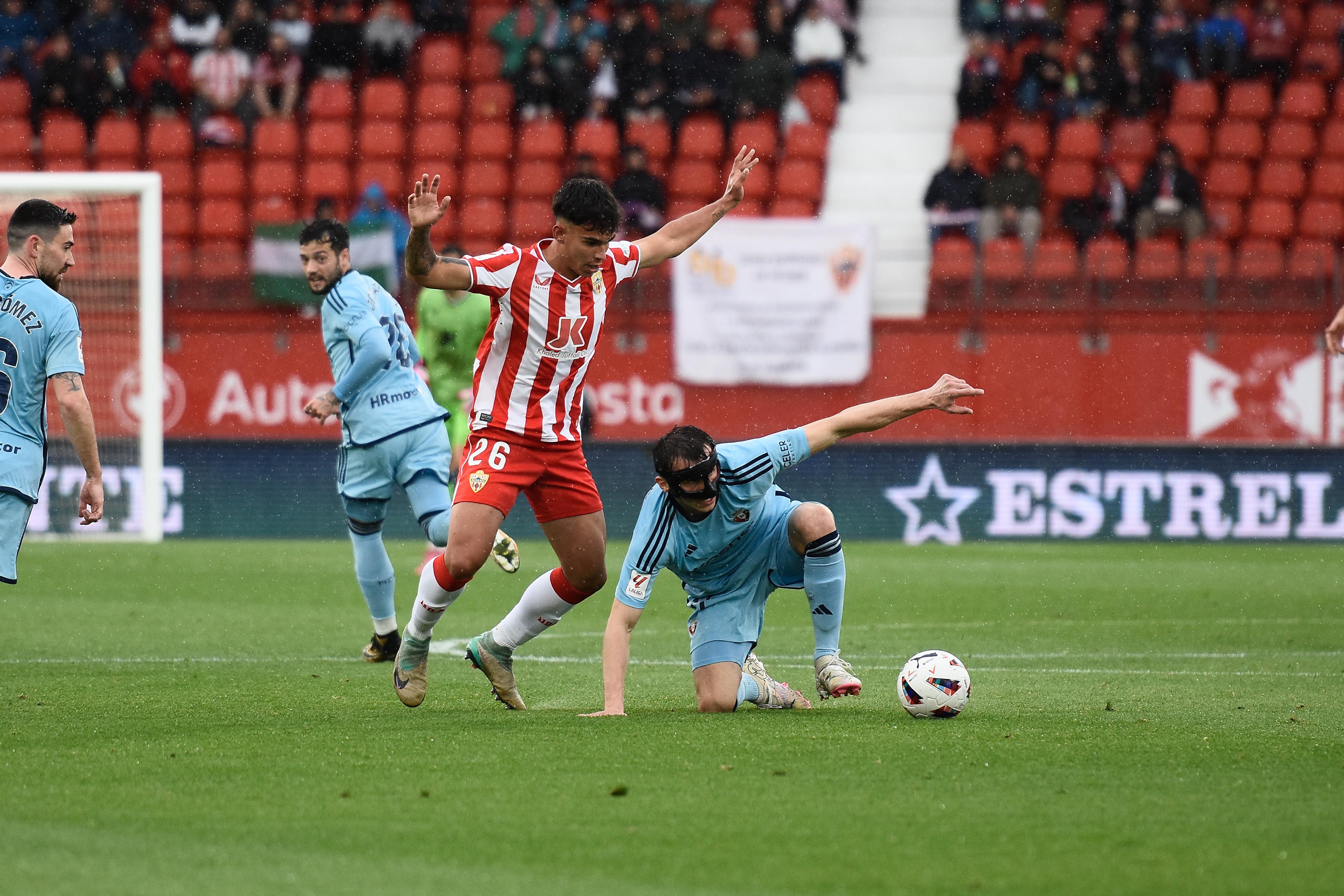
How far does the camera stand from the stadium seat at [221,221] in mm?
19578

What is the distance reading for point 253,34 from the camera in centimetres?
2116

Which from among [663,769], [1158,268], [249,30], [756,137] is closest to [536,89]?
[756,137]

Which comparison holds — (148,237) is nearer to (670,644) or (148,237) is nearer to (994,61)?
(670,644)

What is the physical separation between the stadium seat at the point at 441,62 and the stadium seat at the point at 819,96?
14.4 feet

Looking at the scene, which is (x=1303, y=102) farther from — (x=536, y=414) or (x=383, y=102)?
(x=536, y=414)

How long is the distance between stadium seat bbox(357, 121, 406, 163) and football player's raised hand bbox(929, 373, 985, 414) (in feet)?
50.0

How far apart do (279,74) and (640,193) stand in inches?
212

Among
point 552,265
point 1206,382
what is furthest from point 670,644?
point 1206,382

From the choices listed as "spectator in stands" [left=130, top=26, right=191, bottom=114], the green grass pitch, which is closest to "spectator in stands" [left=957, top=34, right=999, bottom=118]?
"spectator in stands" [left=130, top=26, right=191, bottom=114]

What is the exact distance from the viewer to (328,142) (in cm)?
2059

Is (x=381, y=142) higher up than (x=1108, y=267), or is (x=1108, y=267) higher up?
(x=381, y=142)

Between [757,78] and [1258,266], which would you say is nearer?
[1258,266]

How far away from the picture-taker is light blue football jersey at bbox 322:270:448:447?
28.7 feet

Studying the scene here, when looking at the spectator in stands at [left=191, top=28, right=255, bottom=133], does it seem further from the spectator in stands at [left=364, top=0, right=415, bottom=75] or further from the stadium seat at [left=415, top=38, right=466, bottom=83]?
the stadium seat at [left=415, top=38, right=466, bottom=83]
